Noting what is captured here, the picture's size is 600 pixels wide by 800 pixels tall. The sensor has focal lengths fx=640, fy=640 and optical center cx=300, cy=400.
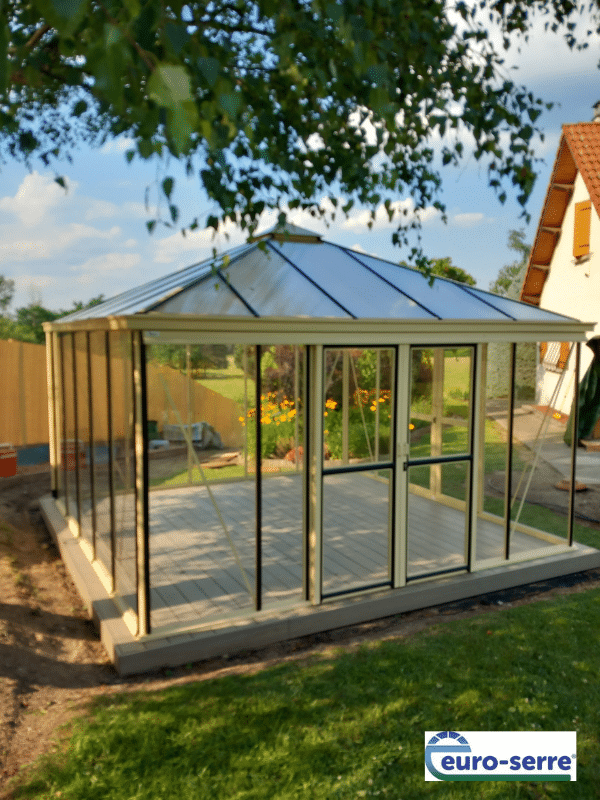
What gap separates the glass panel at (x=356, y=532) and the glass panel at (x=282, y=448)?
406 millimetres

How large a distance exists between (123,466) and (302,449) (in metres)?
2.03

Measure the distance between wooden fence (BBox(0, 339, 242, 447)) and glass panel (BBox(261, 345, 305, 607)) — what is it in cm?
106

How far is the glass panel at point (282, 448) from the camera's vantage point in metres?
7.11

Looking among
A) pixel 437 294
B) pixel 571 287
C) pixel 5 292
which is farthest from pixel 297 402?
pixel 5 292

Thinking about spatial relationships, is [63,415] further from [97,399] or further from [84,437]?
[97,399]

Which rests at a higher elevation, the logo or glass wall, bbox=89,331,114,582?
glass wall, bbox=89,331,114,582

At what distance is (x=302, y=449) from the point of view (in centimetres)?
649

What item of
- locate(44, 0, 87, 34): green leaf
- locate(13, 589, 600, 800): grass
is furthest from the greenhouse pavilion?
locate(44, 0, 87, 34): green leaf

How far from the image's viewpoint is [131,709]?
3828 millimetres

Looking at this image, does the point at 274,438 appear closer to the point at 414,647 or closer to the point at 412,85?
the point at 414,647

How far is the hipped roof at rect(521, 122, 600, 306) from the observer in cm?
1384

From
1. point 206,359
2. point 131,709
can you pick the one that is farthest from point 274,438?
point 131,709

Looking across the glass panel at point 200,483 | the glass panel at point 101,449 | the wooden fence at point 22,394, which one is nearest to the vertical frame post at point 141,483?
the glass panel at point 200,483

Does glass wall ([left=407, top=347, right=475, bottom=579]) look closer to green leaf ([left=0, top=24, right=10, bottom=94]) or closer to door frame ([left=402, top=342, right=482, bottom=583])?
door frame ([left=402, top=342, right=482, bottom=583])
